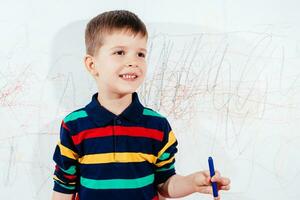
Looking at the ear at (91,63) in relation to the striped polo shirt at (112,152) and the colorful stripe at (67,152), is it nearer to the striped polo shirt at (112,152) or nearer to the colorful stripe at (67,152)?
the striped polo shirt at (112,152)

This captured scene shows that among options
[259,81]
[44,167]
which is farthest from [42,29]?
[259,81]

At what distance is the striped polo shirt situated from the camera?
771mm

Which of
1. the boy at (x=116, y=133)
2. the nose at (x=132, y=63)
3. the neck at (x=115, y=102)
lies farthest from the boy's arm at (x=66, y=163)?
the nose at (x=132, y=63)

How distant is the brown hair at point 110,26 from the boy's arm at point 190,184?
347 mm

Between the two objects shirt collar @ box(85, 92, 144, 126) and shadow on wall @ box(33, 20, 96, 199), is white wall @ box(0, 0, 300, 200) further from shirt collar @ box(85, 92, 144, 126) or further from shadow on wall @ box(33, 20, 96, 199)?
shirt collar @ box(85, 92, 144, 126)

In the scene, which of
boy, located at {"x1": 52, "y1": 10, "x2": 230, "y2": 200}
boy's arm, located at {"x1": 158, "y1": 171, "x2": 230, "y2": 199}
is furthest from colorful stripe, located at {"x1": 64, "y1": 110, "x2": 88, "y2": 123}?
boy's arm, located at {"x1": 158, "y1": 171, "x2": 230, "y2": 199}

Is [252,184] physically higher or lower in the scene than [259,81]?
lower

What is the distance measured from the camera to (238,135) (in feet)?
3.33

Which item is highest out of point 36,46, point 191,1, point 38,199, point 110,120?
point 191,1

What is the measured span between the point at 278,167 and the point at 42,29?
82 centimetres

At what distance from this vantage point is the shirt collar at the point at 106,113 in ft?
2.56

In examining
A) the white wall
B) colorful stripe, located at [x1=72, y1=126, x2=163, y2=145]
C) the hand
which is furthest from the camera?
the white wall

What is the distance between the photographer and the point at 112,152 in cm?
77

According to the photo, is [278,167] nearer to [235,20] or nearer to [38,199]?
[235,20]
